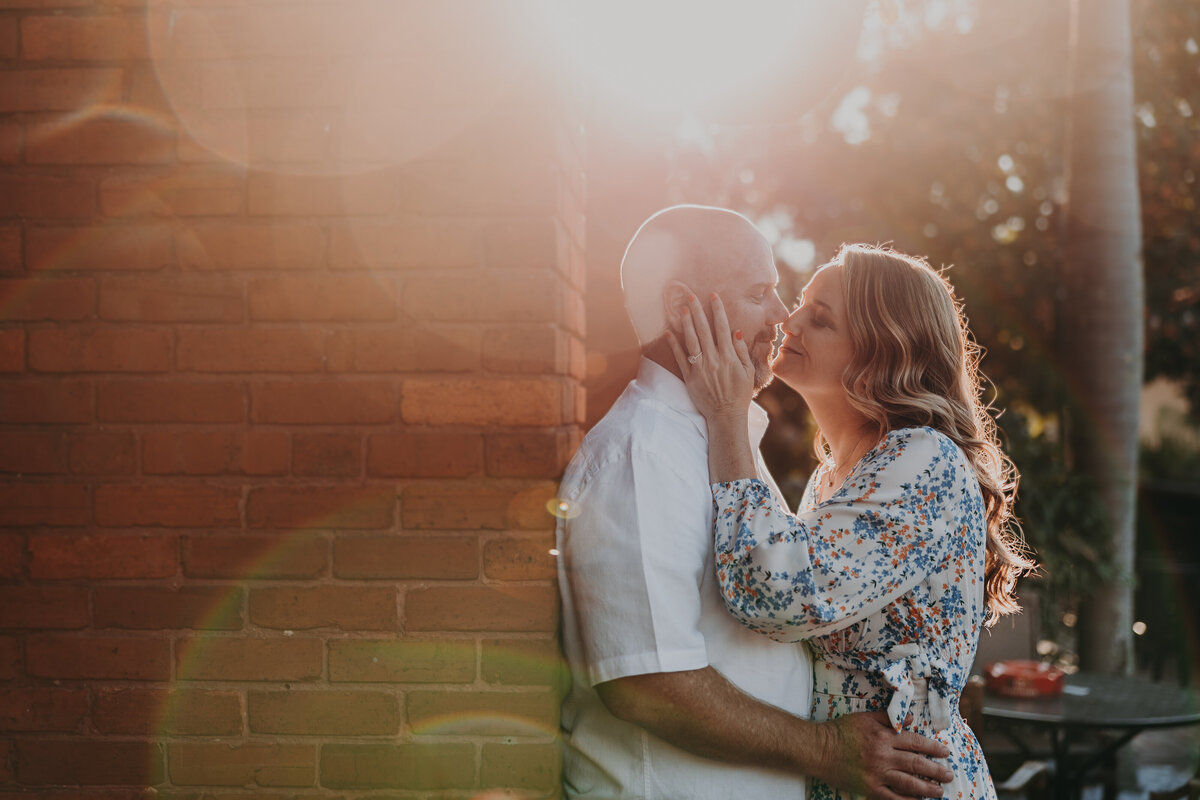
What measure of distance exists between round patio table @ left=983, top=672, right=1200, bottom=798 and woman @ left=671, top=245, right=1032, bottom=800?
6.42ft

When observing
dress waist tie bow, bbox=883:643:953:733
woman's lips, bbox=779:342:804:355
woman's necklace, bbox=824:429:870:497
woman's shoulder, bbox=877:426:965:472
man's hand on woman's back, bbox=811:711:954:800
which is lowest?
man's hand on woman's back, bbox=811:711:954:800

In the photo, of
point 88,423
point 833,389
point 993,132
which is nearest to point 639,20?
point 833,389

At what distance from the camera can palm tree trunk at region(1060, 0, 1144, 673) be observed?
232 inches

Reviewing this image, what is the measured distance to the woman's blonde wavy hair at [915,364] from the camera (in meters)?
2.30

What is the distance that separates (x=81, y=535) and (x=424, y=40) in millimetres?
1185

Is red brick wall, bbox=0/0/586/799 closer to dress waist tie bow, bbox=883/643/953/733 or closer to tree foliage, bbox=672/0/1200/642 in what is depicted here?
dress waist tie bow, bbox=883/643/953/733

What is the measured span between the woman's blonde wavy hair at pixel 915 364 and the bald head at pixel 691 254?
1.19 feet

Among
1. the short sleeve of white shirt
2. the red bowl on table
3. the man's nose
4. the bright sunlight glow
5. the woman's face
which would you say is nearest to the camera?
the short sleeve of white shirt

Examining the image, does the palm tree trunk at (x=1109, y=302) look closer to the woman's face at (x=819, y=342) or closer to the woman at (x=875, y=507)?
the woman at (x=875, y=507)

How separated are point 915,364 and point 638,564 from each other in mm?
936

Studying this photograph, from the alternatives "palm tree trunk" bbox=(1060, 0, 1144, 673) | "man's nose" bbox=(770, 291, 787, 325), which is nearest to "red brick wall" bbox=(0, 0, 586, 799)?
"man's nose" bbox=(770, 291, 787, 325)

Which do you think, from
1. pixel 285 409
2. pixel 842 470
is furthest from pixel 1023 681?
pixel 285 409

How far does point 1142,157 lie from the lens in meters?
9.69

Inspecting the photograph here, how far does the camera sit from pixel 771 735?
1.97m
